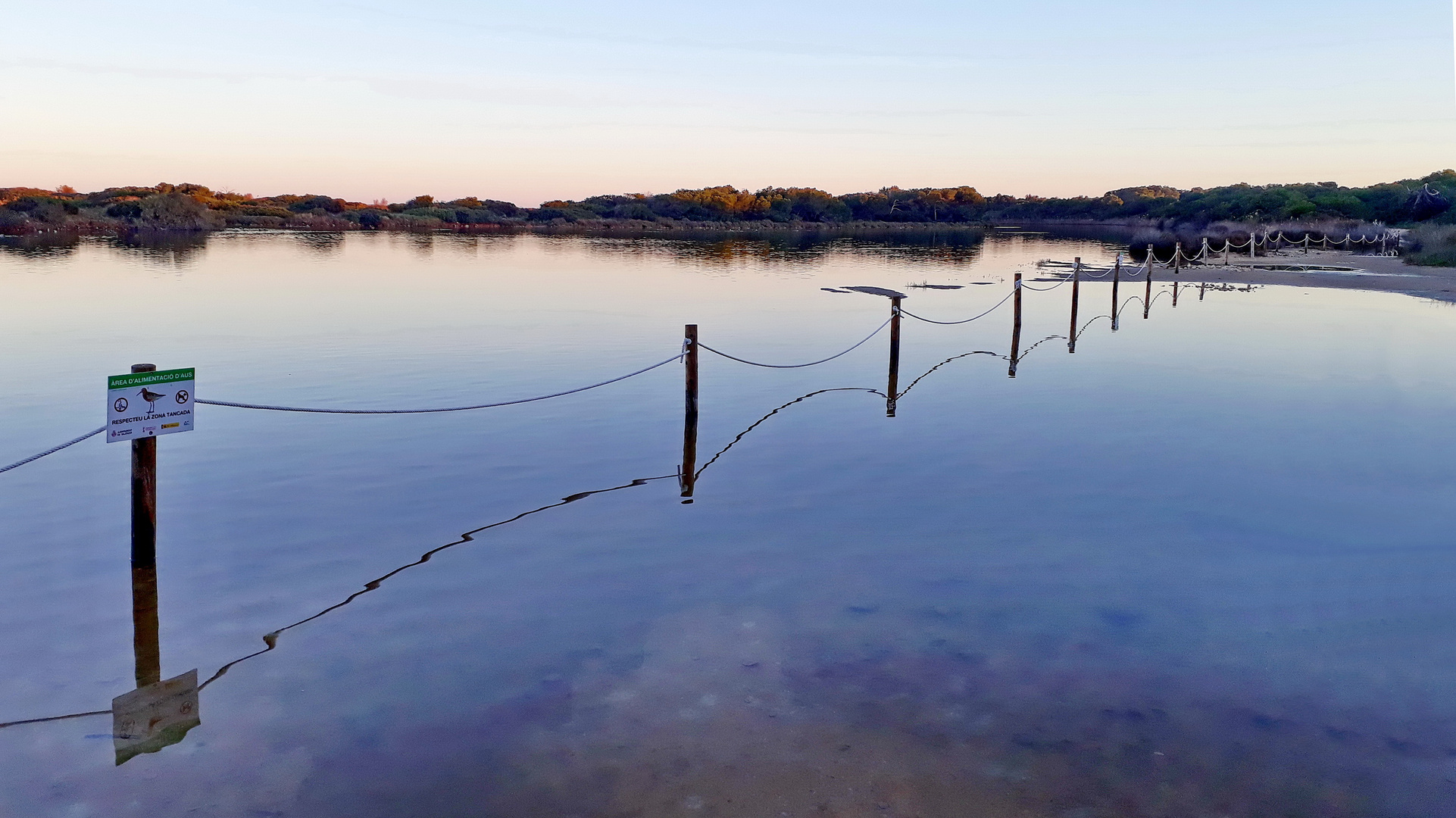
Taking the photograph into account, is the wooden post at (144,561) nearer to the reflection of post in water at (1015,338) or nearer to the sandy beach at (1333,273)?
the reflection of post in water at (1015,338)

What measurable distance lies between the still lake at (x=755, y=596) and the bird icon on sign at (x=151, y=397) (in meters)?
1.69

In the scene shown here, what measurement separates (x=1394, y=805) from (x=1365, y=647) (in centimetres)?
227

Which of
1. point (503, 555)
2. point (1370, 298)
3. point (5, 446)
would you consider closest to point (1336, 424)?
point (503, 555)

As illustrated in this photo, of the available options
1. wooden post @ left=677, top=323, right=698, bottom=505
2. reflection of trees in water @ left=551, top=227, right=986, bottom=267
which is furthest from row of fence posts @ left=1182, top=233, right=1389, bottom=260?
wooden post @ left=677, top=323, right=698, bottom=505

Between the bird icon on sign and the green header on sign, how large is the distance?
0.17 feet

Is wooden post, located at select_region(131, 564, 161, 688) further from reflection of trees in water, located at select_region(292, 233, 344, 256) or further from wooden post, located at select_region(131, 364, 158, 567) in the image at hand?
reflection of trees in water, located at select_region(292, 233, 344, 256)

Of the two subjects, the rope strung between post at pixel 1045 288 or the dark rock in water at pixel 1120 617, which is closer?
the dark rock in water at pixel 1120 617

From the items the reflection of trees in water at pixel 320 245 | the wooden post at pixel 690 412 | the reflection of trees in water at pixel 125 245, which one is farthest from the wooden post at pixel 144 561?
the reflection of trees in water at pixel 320 245

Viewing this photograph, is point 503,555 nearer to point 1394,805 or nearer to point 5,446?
point 1394,805

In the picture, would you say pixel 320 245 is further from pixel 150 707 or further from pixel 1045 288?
pixel 150 707

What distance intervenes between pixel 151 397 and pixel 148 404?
0.16 ft

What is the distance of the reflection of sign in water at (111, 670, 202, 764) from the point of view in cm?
572

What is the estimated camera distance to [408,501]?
35.5ft

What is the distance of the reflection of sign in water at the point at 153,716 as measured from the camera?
18.8 feet
